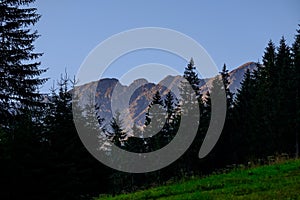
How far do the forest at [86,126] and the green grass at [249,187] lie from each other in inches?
263

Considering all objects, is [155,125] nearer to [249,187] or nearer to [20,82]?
[20,82]

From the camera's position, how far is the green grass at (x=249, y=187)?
1245 cm

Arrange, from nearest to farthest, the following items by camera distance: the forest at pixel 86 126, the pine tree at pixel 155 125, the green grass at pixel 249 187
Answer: the green grass at pixel 249 187 → the forest at pixel 86 126 → the pine tree at pixel 155 125

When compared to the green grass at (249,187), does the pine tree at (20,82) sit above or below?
above

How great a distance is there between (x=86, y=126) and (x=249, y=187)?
20965 mm

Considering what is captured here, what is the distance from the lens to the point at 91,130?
3422cm

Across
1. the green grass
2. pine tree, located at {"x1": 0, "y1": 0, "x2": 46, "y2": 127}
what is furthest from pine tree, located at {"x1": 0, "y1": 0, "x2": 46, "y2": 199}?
the green grass

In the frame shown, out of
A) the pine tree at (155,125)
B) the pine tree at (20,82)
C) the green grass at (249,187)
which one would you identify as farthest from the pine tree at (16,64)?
the pine tree at (155,125)

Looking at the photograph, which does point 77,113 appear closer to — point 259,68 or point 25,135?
point 25,135

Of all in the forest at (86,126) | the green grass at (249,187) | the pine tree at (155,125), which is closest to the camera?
the green grass at (249,187)

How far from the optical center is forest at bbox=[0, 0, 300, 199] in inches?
818

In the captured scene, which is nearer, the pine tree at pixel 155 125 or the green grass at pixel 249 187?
the green grass at pixel 249 187

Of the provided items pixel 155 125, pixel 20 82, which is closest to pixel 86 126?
pixel 20 82

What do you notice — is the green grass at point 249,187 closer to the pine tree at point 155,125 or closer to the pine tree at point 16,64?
the pine tree at point 16,64
